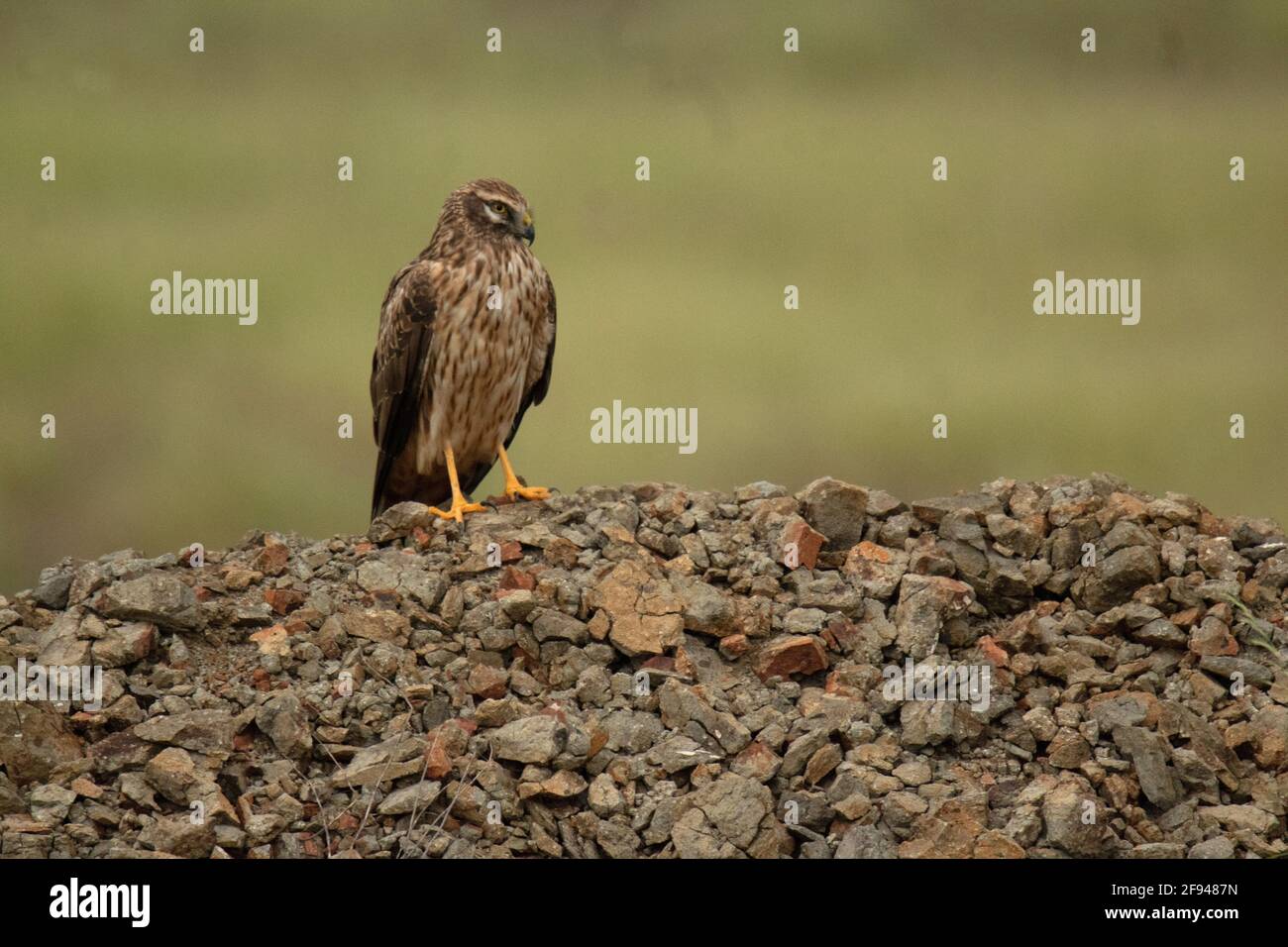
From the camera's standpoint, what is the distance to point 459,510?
9.72 metres

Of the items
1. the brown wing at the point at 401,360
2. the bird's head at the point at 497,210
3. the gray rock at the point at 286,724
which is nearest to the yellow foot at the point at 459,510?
the brown wing at the point at 401,360

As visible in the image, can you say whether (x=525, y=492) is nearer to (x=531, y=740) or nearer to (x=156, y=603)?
(x=156, y=603)

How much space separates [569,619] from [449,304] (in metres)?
2.52

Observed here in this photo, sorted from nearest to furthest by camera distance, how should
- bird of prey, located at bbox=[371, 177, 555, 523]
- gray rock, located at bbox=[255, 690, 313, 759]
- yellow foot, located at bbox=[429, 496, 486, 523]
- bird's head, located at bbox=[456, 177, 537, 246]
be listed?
gray rock, located at bbox=[255, 690, 313, 759] → yellow foot, located at bbox=[429, 496, 486, 523] → bird's head, located at bbox=[456, 177, 537, 246] → bird of prey, located at bbox=[371, 177, 555, 523]

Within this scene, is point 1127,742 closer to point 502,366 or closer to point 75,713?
point 502,366

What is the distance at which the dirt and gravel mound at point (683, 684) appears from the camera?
736 cm

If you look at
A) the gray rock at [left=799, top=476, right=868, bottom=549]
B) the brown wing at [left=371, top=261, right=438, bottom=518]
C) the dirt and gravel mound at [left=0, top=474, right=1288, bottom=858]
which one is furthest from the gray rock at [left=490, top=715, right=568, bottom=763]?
the brown wing at [left=371, top=261, right=438, bottom=518]

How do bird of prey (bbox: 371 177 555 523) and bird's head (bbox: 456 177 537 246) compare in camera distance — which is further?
bird of prey (bbox: 371 177 555 523)

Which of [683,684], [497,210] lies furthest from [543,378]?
[683,684]

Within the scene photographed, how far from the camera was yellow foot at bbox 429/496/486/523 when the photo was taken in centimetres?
966

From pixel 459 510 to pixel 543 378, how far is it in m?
1.42

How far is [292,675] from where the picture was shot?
8.30 m

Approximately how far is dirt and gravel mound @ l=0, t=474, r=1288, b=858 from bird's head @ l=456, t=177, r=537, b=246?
1.76 meters

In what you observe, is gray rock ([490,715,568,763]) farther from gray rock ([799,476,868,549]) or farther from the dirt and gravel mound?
gray rock ([799,476,868,549])
